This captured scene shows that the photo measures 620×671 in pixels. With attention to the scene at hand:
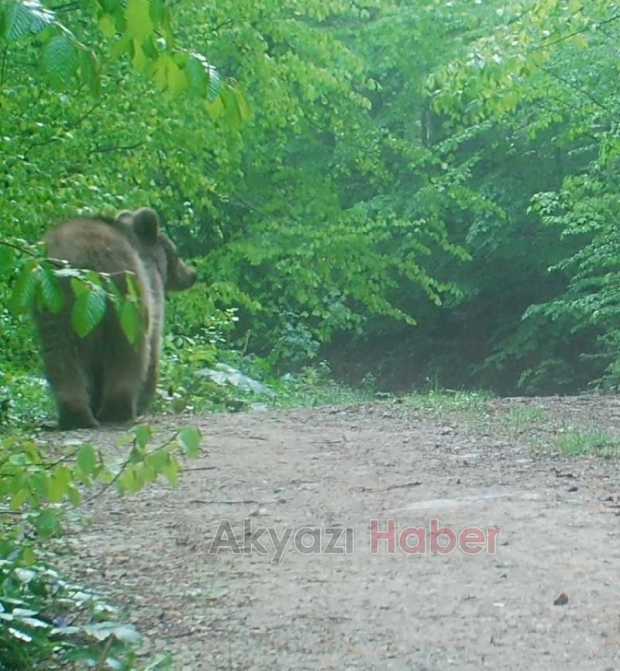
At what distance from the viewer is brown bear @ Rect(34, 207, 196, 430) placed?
9008 millimetres

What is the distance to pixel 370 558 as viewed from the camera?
200 inches

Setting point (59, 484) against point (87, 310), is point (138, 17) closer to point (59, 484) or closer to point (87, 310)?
point (87, 310)

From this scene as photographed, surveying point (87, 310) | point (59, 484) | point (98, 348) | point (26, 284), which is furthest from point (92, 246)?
point (87, 310)

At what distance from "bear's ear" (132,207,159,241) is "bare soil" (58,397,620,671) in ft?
8.27

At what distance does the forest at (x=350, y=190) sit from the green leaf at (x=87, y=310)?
29.1 inches

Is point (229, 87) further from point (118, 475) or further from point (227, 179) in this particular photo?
point (227, 179)

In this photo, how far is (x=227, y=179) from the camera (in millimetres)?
18547

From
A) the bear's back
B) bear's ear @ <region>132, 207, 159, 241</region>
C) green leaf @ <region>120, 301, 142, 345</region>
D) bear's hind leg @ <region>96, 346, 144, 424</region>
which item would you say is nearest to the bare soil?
green leaf @ <region>120, 301, 142, 345</region>

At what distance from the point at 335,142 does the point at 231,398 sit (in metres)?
10.9

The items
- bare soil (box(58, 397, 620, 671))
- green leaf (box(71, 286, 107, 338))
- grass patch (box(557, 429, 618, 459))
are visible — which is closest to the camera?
green leaf (box(71, 286, 107, 338))

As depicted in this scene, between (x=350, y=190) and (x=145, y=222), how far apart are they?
13894 mm

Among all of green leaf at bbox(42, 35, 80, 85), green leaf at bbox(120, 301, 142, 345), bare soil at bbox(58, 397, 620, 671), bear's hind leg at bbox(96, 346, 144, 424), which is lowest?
bear's hind leg at bbox(96, 346, 144, 424)

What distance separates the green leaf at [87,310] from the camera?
2904 millimetres

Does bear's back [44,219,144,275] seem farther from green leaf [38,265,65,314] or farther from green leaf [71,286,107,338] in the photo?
green leaf [71,286,107,338]
